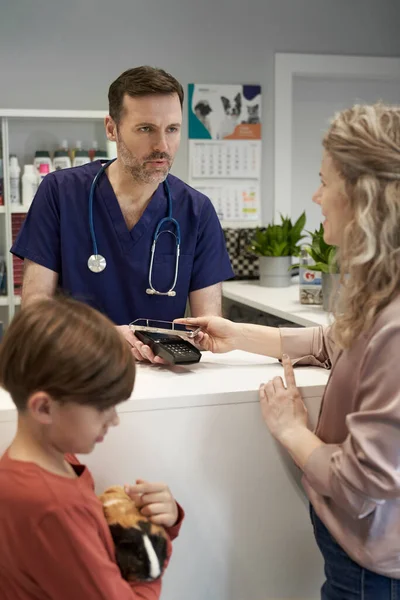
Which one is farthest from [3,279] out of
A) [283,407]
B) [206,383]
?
[283,407]

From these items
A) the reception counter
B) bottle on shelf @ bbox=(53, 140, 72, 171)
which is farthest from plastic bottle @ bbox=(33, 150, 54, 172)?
the reception counter

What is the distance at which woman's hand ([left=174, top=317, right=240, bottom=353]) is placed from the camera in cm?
144

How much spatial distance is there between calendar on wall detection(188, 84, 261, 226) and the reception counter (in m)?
2.80

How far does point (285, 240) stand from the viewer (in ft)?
11.1

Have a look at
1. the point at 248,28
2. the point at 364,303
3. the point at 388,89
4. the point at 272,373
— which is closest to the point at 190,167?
the point at 248,28

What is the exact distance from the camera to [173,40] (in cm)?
384

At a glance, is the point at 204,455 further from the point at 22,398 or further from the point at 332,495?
the point at 22,398

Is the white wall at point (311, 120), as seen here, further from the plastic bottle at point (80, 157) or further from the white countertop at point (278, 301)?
the plastic bottle at point (80, 157)

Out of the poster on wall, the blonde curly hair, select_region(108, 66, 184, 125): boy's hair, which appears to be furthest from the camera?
the poster on wall

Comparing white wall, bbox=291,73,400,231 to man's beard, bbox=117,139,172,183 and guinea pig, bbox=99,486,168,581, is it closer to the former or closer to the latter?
man's beard, bbox=117,139,172,183

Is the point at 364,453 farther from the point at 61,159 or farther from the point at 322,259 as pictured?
the point at 61,159

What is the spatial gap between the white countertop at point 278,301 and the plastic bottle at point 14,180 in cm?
108

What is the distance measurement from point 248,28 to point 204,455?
128 inches

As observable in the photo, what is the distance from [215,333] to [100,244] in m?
0.48
